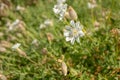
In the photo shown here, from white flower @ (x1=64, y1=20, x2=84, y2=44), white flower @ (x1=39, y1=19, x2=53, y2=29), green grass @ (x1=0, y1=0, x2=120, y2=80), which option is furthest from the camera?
white flower @ (x1=39, y1=19, x2=53, y2=29)

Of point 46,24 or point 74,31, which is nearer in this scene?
point 74,31

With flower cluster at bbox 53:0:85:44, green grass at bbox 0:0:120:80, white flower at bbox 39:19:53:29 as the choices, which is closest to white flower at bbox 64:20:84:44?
flower cluster at bbox 53:0:85:44

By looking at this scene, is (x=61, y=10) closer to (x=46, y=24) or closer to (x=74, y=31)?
(x=74, y=31)

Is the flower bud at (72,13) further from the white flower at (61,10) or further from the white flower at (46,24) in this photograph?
Result: the white flower at (46,24)

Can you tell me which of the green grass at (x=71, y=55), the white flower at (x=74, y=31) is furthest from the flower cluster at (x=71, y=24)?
the green grass at (x=71, y=55)

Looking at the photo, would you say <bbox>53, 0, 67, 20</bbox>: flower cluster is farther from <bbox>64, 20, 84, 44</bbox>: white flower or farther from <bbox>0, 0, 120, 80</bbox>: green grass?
<bbox>0, 0, 120, 80</bbox>: green grass

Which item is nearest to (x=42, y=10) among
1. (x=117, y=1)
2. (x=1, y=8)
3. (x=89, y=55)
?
(x=1, y=8)

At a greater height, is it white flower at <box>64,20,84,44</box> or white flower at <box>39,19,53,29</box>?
white flower at <box>39,19,53,29</box>

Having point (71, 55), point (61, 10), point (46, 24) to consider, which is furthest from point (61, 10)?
point (46, 24)

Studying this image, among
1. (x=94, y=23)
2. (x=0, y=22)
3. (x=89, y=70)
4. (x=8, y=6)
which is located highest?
(x=8, y=6)

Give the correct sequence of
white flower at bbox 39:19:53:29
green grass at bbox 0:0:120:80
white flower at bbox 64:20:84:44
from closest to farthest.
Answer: white flower at bbox 64:20:84:44 → green grass at bbox 0:0:120:80 → white flower at bbox 39:19:53:29

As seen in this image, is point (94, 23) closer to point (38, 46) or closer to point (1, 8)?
point (38, 46)
